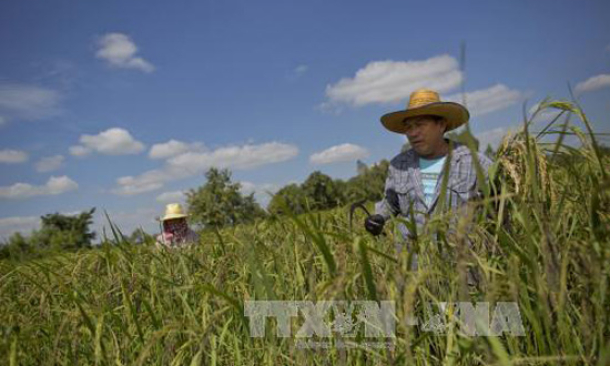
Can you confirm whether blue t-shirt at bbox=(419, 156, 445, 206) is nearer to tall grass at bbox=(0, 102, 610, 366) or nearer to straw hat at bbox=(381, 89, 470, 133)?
straw hat at bbox=(381, 89, 470, 133)

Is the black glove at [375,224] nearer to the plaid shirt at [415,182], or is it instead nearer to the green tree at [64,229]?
the plaid shirt at [415,182]

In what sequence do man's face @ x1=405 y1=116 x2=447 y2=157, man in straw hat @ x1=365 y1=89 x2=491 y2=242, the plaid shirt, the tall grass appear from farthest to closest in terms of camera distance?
1. man's face @ x1=405 y1=116 x2=447 y2=157
2. man in straw hat @ x1=365 y1=89 x2=491 y2=242
3. the plaid shirt
4. the tall grass

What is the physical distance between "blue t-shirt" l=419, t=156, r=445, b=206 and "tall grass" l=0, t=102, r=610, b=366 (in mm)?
1080

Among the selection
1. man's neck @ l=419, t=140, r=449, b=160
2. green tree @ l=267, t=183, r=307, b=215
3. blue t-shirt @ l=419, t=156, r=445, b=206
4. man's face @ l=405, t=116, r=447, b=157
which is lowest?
green tree @ l=267, t=183, r=307, b=215

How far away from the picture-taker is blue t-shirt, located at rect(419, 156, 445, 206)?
11.3 ft

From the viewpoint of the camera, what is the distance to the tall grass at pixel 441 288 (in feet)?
3.56

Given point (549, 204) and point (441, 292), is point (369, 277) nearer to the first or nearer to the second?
point (441, 292)

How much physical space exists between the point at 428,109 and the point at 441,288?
90.1 inches

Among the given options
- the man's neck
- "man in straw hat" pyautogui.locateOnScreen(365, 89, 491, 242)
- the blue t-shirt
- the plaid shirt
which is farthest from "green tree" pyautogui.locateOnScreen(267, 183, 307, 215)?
the man's neck

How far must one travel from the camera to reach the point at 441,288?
154 centimetres

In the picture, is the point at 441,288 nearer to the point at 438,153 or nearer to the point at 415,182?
the point at 415,182

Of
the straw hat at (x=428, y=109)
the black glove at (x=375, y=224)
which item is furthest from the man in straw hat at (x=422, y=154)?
the black glove at (x=375, y=224)

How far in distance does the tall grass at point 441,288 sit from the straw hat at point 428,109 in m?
1.18

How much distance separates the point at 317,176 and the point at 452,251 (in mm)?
78605
